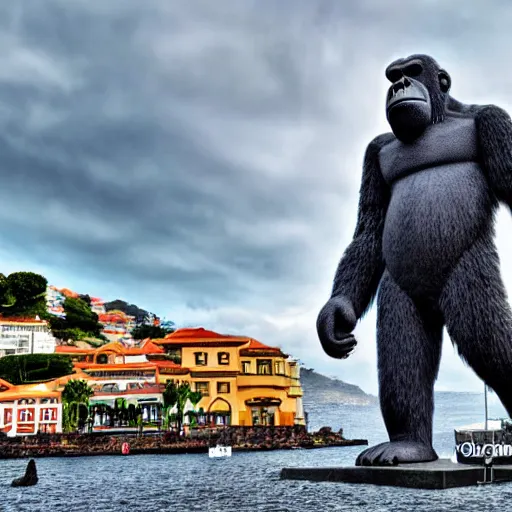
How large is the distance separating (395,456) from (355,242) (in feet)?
4.18

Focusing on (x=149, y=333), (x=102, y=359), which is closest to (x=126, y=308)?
(x=149, y=333)

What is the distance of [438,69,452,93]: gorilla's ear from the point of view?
3943 mm

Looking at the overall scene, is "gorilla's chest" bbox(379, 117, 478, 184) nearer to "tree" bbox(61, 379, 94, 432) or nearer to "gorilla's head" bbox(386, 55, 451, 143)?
"gorilla's head" bbox(386, 55, 451, 143)

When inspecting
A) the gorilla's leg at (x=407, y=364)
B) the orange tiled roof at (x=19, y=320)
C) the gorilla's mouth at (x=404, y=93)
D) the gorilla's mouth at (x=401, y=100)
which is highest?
the orange tiled roof at (x=19, y=320)

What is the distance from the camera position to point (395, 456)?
3395mm

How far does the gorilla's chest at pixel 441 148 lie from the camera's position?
146 inches

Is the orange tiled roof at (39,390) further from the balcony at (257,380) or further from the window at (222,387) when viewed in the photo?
the balcony at (257,380)

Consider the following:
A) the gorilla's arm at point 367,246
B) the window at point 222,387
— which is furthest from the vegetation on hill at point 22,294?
the gorilla's arm at point 367,246

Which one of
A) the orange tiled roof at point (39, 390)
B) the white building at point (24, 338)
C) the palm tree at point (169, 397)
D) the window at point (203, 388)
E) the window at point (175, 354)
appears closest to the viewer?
the palm tree at point (169, 397)

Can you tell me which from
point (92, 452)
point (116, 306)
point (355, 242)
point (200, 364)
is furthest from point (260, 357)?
point (116, 306)

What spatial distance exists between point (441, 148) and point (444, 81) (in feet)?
1.47

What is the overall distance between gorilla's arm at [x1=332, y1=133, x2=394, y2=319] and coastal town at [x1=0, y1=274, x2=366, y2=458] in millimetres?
38030

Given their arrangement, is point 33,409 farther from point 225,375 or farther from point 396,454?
point 396,454

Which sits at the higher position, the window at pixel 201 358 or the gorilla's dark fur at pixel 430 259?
the window at pixel 201 358
